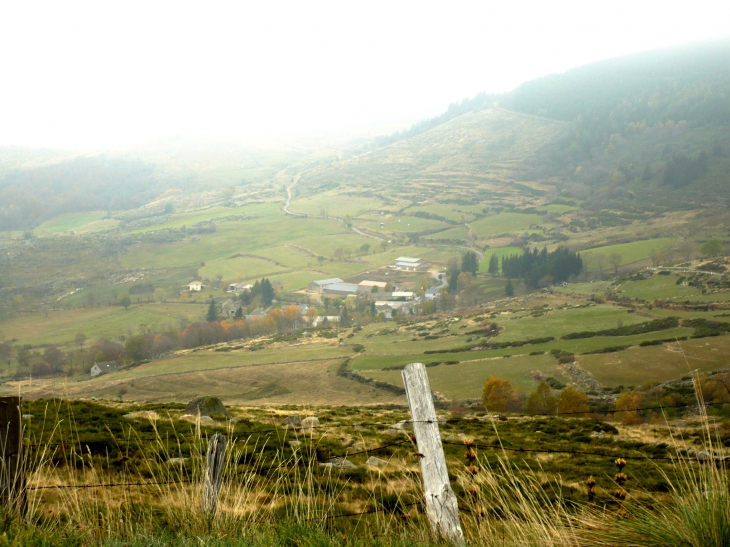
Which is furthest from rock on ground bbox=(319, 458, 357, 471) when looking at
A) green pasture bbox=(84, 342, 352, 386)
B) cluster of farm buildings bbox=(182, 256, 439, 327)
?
cluster of farm buildings bbox=(182, 256, 439, 327)

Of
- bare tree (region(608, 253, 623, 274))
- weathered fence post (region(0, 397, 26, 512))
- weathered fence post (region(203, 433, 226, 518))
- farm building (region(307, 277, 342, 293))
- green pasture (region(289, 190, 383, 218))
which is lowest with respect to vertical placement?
bare tree (region(608, 253, 623, 274))

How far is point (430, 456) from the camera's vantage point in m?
4.40

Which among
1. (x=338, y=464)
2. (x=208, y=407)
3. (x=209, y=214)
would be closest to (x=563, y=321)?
(x=208, y=407)

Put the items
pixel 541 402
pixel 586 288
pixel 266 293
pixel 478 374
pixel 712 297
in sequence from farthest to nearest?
1. pixel 266 293
2. pixel 586 288
3. pixel 712 297
4. pixel 478 374
5. pixel 541 402

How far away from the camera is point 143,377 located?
6531 centimetres

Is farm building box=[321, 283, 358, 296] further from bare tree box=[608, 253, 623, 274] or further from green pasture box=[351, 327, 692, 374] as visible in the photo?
bare tree box=[608, 253, 623, 274]

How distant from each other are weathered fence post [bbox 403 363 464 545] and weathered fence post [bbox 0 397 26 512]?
313 cm

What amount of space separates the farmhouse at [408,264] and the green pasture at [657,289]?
46.7 m

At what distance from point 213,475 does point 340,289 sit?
4286 inches

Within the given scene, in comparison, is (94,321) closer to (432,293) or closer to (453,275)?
(432,293)

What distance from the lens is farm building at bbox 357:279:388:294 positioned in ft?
377

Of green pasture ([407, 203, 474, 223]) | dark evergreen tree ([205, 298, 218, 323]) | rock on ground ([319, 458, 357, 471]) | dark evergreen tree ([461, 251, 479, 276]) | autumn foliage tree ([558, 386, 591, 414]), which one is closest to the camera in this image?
rock on ground ([319, 458, 357, 471])

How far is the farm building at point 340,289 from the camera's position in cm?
11269

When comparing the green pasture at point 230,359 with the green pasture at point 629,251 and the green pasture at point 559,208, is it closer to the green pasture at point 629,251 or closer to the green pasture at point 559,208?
the green pasture at point 629,251
